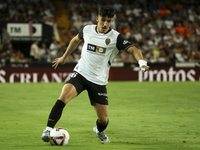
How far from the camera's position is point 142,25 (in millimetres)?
22703

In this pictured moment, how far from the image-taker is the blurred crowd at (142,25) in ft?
62.8

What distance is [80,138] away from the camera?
6297 millimetres

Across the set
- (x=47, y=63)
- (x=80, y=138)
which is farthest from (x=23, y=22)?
(x=80, y=138)

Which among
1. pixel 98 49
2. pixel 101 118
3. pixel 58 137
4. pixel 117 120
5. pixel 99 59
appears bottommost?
pixel 117 120

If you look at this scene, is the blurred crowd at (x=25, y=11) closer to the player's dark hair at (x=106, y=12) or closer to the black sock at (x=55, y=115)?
the player's dark hair at (x=106, y=12)

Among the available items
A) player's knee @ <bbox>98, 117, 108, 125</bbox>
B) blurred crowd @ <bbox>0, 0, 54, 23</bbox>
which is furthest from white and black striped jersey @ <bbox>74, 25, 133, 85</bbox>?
blurred crowd @ <bbox>0, 0, 54, 23</bbox>

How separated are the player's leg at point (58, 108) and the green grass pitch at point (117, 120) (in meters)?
0.31

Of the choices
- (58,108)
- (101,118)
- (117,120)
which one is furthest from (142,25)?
(58,108)

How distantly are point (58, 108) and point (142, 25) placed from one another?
17.9m

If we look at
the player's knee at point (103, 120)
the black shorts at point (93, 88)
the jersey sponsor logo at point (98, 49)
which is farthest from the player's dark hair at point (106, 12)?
the player's knee at point (103, 120)

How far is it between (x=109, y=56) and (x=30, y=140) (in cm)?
193

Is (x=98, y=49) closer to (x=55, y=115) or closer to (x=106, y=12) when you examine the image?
(x=106, y=12)

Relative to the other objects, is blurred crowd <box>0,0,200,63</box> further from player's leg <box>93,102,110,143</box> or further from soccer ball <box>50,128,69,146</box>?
soccer ball <box>50,128,69,146</box>

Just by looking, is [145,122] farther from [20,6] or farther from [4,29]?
[20,6]
